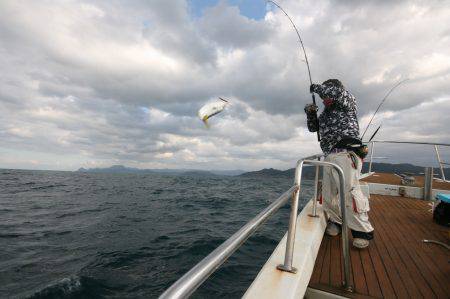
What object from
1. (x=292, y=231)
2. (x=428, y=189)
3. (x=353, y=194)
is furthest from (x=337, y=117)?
(x=428, y=189)

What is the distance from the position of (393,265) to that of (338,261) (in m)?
0.68

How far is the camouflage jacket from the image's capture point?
3.76m

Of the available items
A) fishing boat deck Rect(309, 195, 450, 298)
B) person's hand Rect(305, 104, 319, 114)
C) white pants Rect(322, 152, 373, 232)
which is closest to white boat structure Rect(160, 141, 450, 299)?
fishing boat deck Rect(309, 195, 450, 298)

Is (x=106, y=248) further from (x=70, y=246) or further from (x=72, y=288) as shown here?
(x=72, y=288)

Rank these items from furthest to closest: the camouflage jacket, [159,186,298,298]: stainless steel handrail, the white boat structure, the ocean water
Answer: the ocean water
the camouflage jacket
the white boat structure
[159,186,298,298]: stainless steel handrail

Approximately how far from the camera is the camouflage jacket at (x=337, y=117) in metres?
3.76

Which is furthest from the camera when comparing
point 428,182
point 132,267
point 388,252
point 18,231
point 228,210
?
point 228,210

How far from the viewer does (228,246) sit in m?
1.13

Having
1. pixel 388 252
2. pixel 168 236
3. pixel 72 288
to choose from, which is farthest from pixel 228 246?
pixel 168 236

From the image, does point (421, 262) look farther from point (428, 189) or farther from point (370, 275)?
point (428, 189)

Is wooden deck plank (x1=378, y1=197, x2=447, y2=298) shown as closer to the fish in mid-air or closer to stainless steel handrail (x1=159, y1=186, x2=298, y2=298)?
stainless steel handrail (x1=159, y1=186, x2=298, y2=298)

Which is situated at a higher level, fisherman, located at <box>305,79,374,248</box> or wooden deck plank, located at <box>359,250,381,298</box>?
fisherman, located at <box>305,79,374,248</box>

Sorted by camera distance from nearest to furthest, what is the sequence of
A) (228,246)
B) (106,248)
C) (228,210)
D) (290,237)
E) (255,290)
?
(228,246) → (255,290) → (290,237) → (106,248) → (228,210)

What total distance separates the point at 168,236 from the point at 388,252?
18.8ft
